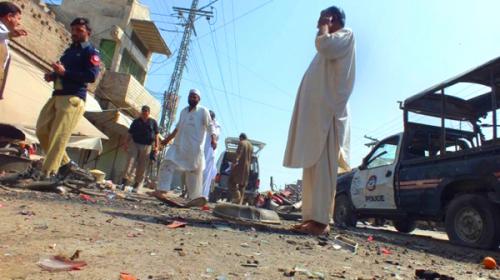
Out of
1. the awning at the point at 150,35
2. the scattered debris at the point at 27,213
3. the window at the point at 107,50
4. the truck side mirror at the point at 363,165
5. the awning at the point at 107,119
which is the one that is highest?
the awning at the point at 150,35

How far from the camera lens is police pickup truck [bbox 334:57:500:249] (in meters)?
5.80

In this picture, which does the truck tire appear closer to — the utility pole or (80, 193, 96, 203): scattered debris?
(80, 193, 96, 203): scattered debris

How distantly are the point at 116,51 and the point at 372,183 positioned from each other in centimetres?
1794

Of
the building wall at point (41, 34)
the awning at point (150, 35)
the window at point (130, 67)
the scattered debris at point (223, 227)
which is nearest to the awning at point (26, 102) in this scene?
the building wall at point (41, 34)

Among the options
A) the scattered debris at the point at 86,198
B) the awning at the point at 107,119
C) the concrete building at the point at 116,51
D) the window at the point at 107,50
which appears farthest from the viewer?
the window at the point at 107,50

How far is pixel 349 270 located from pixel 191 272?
1.00 meters

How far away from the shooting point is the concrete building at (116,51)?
838 inches

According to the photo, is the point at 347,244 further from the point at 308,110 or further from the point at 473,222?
the point at 473,222

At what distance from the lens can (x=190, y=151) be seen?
664 centimetres

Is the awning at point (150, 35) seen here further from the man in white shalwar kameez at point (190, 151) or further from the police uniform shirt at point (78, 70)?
the police uniform shirt at point (78, 70)

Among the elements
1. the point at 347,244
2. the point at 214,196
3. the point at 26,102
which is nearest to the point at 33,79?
the point at 26,102

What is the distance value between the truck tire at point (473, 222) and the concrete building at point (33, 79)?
694 cm

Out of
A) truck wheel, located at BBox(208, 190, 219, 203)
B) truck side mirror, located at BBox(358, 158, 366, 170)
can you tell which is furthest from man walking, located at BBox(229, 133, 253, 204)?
truck side mirror, located at BBox(358, 158, 366, 170)

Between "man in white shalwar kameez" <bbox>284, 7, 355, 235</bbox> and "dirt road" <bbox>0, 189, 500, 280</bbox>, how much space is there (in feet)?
1.43
